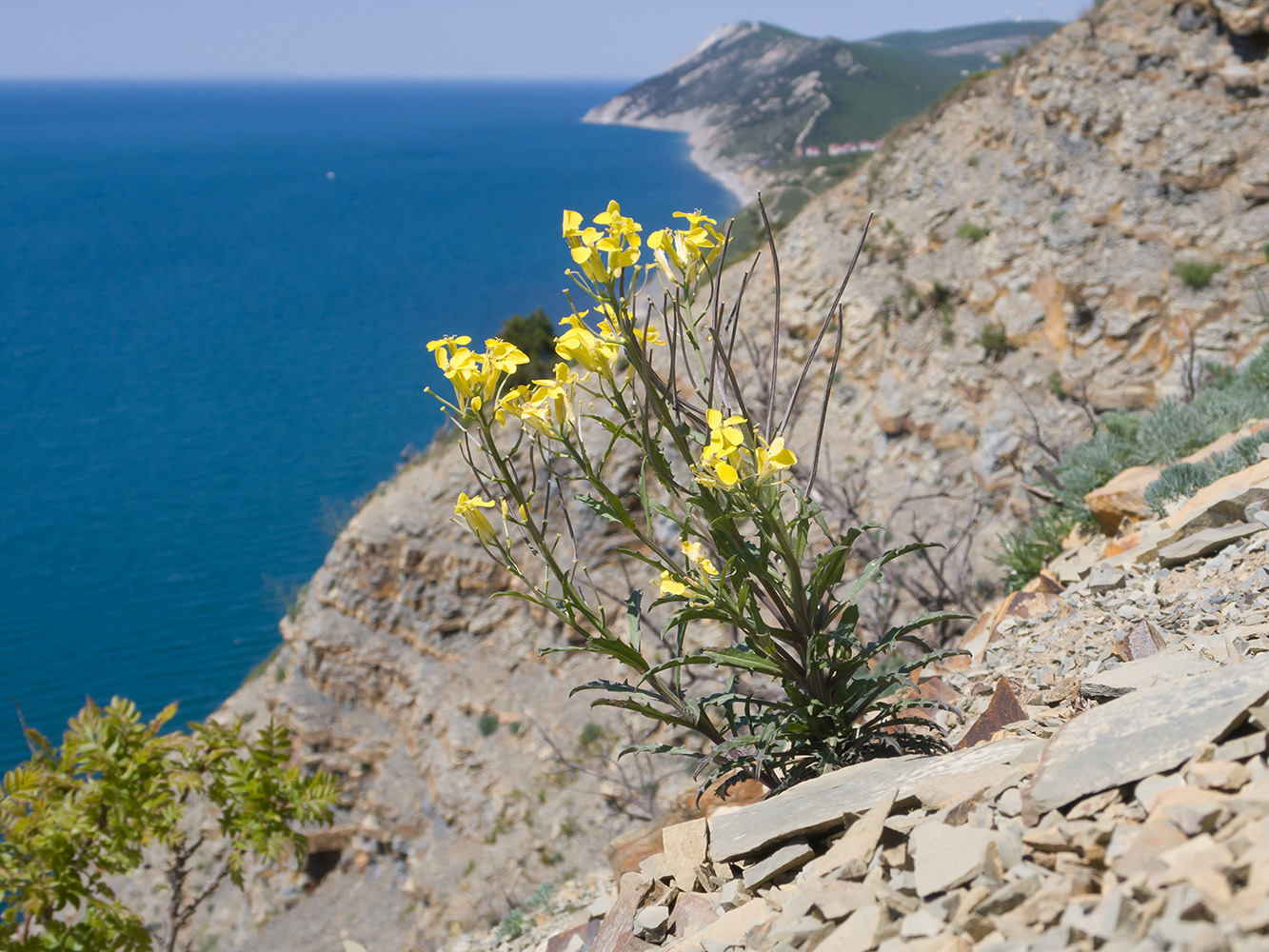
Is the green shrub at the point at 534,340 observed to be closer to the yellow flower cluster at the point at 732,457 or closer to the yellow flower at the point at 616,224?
the yellow flower at the point at 616,224

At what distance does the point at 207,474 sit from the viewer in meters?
29.2

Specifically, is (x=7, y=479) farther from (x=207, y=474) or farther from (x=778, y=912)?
(x=778, y=912)

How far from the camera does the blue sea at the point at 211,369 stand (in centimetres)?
2203

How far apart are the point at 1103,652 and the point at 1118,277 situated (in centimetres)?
995

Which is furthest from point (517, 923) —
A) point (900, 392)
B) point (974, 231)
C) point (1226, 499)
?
point (974, 231)

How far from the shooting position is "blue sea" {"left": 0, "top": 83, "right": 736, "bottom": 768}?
22.0 meters

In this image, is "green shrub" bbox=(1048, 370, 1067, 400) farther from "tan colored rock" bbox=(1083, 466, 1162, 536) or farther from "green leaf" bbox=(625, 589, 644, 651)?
"green leaf" bbox=(625, 589, 644, 651)

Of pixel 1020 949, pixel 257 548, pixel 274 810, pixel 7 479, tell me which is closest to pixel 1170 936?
pixel 1020 949

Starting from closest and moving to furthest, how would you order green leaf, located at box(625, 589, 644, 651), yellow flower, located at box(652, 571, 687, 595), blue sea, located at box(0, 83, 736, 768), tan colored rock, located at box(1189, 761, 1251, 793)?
tan colored rock, located at box(1189, 761, 1251, 793) → yellow flower, located at box(652, 571, 687, 595) → green leaf, located at box(625, 589, 644, 651) → blue sea, located at box(0, 83, 736, 768)

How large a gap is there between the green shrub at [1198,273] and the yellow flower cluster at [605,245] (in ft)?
35.3

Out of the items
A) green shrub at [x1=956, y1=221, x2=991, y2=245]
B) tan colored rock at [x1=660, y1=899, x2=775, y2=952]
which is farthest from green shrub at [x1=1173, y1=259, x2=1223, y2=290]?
tan colored rock at [x1=660, y1=899, x2=775, y2=952]

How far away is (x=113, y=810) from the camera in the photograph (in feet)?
12.0

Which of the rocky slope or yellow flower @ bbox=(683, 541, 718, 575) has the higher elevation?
yellow flower @ bbox=(683, 541, 718, 575)

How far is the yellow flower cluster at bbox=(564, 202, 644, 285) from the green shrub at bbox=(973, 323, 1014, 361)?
36.3ft
